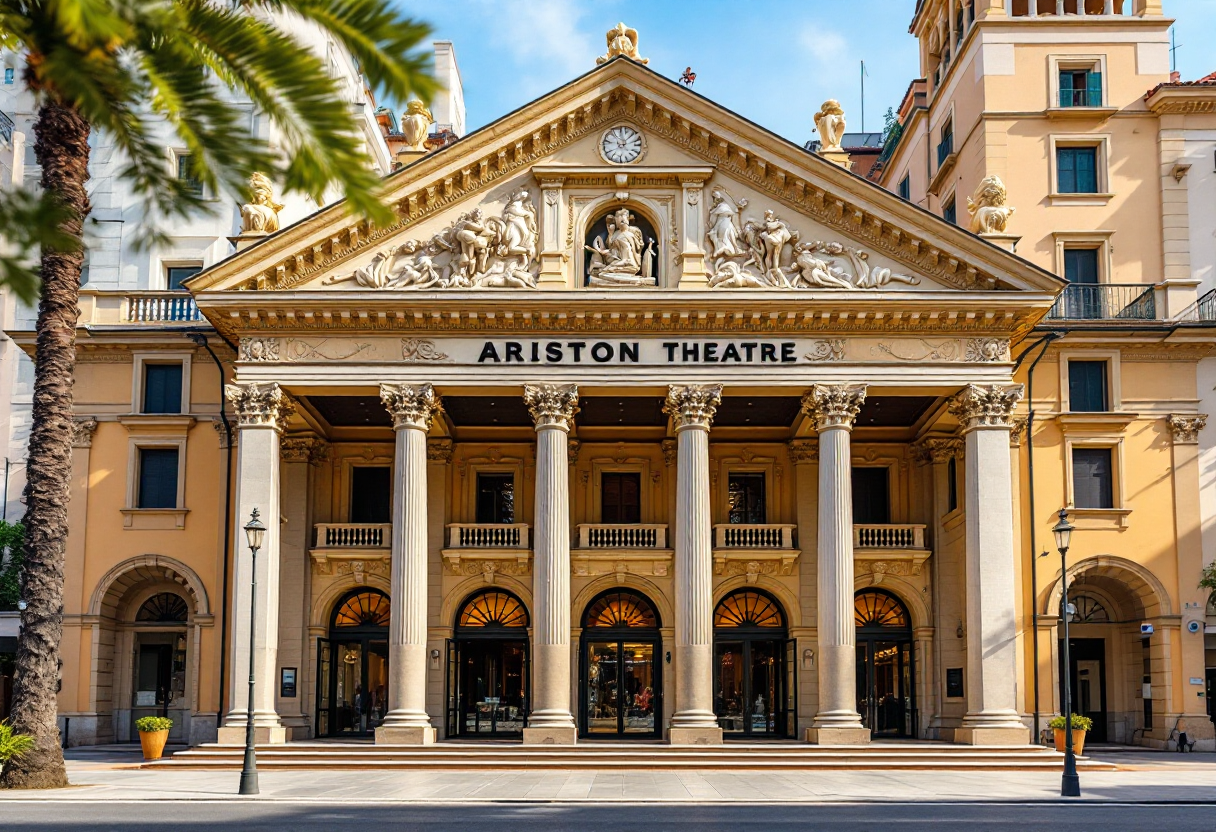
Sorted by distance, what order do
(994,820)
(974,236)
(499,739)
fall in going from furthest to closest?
1. (499,739)
2. (974,236)
3. (994,820)

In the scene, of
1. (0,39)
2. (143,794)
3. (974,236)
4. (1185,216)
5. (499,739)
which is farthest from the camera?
(1185,216)

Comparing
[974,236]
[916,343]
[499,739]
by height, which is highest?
[974,236]

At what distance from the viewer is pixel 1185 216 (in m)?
45.2

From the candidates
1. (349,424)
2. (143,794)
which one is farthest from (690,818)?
(349,424)

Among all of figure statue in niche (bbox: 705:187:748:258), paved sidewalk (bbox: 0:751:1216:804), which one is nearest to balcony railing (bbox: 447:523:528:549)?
paved sidewalk (bbox: 0:751:1216:804)

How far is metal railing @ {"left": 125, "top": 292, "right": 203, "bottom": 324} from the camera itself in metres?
44.1

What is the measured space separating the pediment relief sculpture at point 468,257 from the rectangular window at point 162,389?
8703 mm

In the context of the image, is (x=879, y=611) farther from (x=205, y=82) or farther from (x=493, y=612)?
(x=205, y=82)

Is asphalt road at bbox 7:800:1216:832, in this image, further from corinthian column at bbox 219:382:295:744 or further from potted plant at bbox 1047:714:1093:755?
corinthian column at bbox 219:382:295:744

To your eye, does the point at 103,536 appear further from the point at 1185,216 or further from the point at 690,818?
the point at 1185,216

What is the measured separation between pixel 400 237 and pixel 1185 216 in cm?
2559

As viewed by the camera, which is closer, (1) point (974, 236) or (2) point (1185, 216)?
(1) point (974, 236)

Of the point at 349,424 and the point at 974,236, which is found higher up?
the point at 974,236

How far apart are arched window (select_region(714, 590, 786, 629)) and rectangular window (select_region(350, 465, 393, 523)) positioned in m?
11.4
